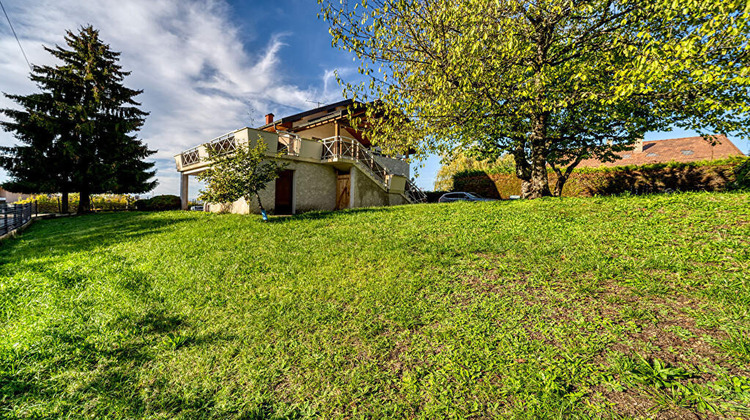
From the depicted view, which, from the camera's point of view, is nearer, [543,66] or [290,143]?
[543,66]

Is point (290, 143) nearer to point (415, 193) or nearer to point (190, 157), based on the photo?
point (190, 157)

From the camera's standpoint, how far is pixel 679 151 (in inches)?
1021

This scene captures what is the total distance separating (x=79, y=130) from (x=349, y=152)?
18545 mm

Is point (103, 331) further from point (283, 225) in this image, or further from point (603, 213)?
point (603, 213)

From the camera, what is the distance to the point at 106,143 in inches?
843

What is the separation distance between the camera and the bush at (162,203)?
21.7m

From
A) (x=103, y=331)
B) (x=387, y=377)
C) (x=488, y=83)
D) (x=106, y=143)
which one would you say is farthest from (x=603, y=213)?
(x=106, y=143)

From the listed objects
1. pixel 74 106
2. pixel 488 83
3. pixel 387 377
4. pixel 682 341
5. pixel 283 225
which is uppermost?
pixel 74 106

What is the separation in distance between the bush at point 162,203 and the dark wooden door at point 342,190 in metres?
12.7

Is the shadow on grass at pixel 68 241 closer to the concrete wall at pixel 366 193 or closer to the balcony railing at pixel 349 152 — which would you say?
the balcony railing at pixel 349 152

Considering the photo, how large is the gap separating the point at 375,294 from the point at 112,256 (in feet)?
24.5

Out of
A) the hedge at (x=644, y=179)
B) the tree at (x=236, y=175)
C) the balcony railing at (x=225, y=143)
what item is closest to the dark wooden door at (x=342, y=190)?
the tree at (x=236, y=175)

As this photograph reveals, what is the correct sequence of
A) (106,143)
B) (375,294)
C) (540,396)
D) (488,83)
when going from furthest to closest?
(106,143), (488,83), (375,294), (540,396)

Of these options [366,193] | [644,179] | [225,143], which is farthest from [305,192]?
[644,179]
